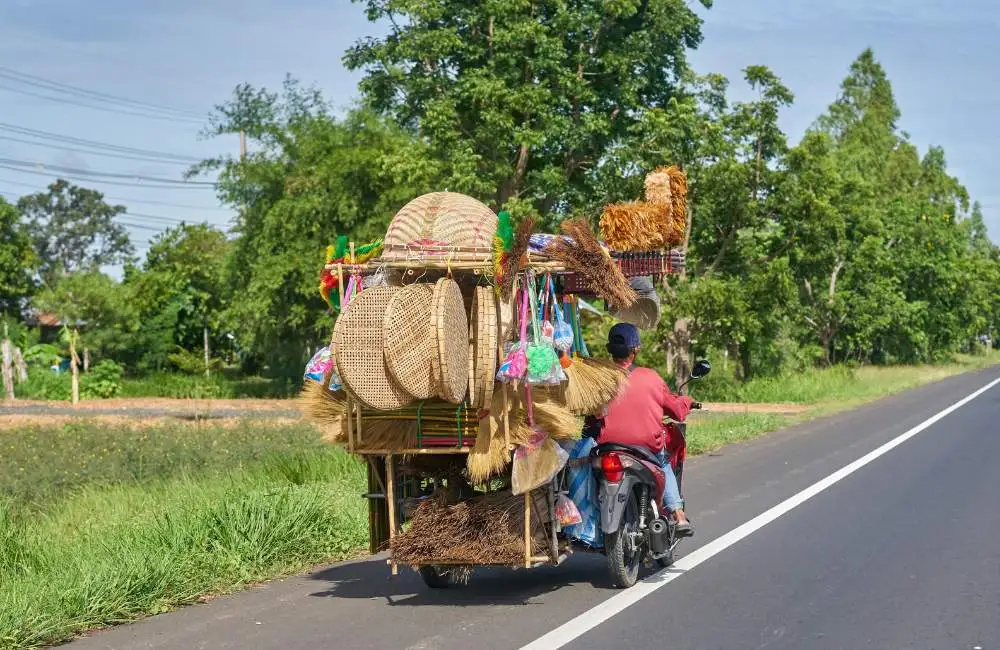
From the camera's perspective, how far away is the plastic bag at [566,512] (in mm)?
8680

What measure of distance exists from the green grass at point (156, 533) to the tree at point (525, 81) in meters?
16.2

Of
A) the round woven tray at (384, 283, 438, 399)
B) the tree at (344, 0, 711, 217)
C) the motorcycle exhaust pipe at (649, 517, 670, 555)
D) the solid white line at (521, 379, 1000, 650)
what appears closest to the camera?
the solid white line at (521, 379, 1000, 650)

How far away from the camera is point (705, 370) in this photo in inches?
355

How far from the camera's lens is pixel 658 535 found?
9227 mm

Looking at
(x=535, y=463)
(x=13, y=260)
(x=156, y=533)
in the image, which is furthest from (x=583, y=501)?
(x=13, y=260)

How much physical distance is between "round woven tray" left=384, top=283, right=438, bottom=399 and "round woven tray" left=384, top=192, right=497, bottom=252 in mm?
597

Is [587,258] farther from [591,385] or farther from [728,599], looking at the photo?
[728,599]

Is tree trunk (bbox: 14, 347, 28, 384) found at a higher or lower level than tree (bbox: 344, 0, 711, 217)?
lower

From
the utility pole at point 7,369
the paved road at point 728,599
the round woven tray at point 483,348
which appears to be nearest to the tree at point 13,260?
the utility pole at point 7,369

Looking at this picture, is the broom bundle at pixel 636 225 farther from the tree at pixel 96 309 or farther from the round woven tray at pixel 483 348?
the tree at pixel 96 309

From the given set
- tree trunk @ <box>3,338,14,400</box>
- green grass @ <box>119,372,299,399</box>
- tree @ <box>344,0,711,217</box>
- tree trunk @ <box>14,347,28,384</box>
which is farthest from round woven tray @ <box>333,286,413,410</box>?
tree trunk @ <box>14,347,28,384</box>

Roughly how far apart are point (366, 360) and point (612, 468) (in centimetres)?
191

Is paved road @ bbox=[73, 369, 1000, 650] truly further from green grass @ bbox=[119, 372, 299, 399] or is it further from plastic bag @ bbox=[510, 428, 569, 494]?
green grass @ bbox=[119, 372, 299, 399]

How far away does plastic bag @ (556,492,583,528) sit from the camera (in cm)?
868
